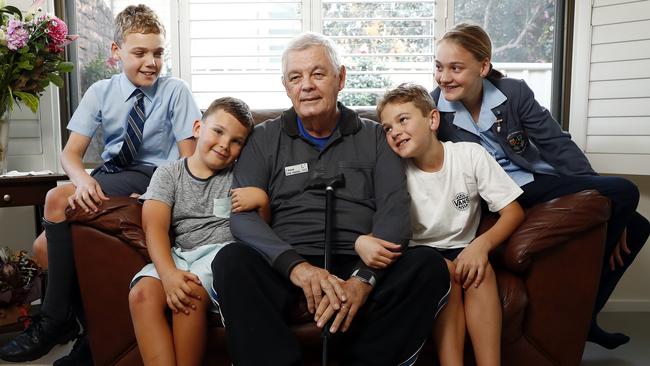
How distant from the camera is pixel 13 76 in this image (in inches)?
92.0

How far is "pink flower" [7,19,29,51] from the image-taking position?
7.36 feet

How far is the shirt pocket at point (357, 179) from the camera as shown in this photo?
1812mm

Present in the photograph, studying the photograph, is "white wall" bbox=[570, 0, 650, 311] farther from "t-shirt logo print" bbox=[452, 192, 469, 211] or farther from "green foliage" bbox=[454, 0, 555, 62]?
"t-shirt logo print" bbox=[452, 192, 469, 211]

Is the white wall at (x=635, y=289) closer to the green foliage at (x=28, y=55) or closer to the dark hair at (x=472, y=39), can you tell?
the dark hair at (x=472, y=39)

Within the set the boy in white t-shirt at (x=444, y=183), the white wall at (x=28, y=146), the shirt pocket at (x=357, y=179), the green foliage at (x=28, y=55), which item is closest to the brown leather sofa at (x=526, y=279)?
the boy in white t-shirt at (x=444, y=183)

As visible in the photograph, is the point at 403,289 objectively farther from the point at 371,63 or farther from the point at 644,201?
the point at 644,201

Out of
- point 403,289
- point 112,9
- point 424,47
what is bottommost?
point 403,289

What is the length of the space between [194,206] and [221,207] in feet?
0.27

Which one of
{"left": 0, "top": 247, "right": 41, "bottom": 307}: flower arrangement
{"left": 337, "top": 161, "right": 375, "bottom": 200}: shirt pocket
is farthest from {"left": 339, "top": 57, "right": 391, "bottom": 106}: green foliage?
{"left": 0, "top": 247, "right": 41, "bottom": 307}: flower arrangement

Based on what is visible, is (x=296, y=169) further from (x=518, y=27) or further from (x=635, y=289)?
(x=635, y=289)

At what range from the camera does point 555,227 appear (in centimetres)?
172

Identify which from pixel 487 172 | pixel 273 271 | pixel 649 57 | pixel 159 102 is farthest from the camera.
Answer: pixel 649 57

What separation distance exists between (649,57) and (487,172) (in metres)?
1.14

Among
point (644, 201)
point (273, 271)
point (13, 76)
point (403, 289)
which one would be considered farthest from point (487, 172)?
point (13, 76)
